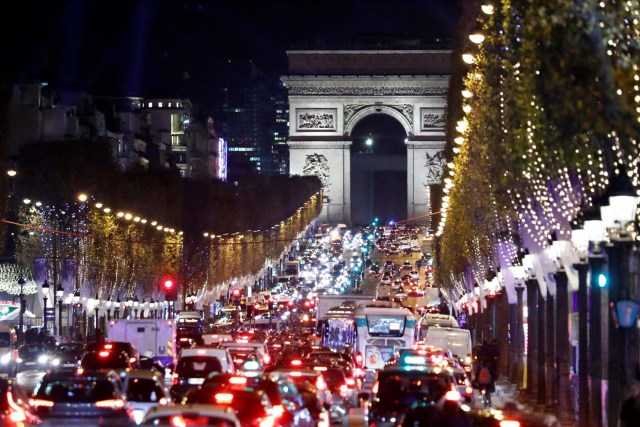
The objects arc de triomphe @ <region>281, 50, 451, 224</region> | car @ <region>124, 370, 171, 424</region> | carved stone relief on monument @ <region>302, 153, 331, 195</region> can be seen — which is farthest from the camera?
carved stone relief on monument @ <region>302, 153, 331, 195</region>

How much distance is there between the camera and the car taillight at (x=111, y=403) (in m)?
21.9

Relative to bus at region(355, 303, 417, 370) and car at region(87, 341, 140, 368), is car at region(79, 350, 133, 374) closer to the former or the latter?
car at region(87, 341, 140, 368)

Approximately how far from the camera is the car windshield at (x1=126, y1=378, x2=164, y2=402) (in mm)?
25969

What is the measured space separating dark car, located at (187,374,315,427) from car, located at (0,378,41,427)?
7.65 ft

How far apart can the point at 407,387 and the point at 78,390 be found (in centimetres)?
509

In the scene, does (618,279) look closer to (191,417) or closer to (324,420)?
(324,420)

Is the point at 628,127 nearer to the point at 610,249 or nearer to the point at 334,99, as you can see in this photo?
the point at 610,249

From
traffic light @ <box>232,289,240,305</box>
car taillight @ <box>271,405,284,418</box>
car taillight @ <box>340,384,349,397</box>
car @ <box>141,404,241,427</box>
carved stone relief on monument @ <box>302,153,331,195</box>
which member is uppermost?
carved stone relief on monument @ <box>302,153,331,195</box>

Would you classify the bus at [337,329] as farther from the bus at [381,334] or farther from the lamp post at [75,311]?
the lamp post at [75,311]

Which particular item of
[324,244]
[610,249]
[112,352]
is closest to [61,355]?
[112,352]

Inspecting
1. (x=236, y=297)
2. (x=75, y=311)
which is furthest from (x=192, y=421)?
(x=236, y=297)

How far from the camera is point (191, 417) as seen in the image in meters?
17.3

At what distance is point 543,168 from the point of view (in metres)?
29.4

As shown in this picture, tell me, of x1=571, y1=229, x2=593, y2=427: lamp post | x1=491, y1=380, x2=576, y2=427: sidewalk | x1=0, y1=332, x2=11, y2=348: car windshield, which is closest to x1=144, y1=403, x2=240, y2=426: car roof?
x1=571, y1=229, x2=593, y2=427: lamp post
